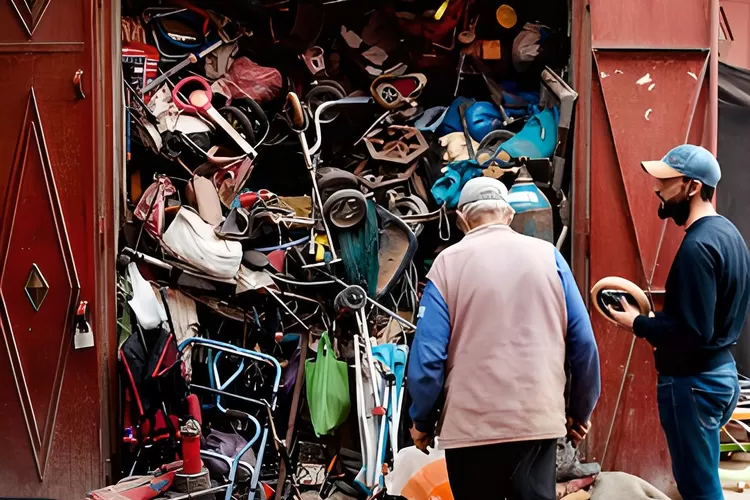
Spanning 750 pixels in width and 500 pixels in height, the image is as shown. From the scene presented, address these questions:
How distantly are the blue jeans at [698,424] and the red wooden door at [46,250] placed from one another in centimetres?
390

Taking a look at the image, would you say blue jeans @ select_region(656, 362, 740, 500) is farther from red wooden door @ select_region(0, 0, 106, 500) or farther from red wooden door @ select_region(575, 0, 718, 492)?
red wooden door @ select_region(0, 0, 106, 500)

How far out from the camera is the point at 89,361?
19.8ft

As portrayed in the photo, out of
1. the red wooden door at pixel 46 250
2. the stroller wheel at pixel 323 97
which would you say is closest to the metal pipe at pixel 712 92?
the stroller wheel at pixel 323 97

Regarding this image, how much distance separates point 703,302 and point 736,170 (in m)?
3.96

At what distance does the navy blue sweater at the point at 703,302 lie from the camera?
13.3ft

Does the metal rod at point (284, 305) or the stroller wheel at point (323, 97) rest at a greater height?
the stroller wheel at point (323, 97)

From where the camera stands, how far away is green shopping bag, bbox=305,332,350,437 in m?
6.32

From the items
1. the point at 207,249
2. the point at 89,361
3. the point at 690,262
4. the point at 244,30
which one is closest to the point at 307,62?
the point at 244,30

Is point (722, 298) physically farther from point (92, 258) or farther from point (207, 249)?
point (92, 258)

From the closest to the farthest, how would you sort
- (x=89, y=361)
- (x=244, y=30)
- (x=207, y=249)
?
1. (x=89, y=361)
2. (x=207, y=249)
3. (x=244, y=30)

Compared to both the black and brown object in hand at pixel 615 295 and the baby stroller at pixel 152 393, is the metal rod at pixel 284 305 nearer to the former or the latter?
the baby stroller at pixel 152 393

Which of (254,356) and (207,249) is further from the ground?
(207,249)

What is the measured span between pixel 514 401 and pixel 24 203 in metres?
4.03

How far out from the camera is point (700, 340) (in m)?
4.09
